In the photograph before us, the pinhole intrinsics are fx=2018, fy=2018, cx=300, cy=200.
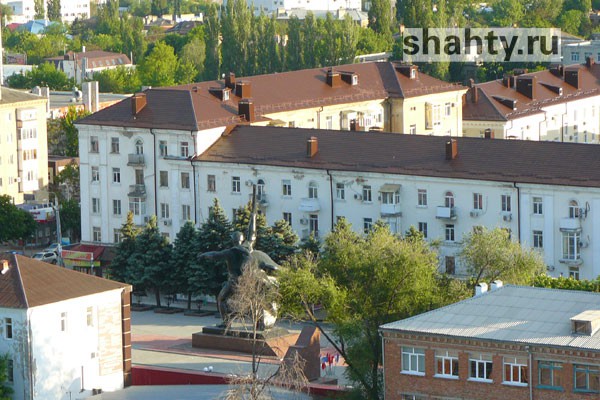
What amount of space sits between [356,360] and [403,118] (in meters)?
40.8

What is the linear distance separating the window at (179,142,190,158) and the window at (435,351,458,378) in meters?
33.8

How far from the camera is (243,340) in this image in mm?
69688

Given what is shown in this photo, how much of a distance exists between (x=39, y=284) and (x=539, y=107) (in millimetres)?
47971

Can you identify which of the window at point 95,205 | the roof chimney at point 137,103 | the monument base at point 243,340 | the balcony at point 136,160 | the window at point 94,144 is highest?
the roof chimney at point 137,103

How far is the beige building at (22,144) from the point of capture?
10944 cm

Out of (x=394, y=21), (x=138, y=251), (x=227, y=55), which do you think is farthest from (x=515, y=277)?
(x=394, y=21)

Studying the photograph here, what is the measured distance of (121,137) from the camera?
8756 cm

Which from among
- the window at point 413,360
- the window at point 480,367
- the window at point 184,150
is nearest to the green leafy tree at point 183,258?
the window at point 184,150

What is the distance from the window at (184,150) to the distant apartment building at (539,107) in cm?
2049

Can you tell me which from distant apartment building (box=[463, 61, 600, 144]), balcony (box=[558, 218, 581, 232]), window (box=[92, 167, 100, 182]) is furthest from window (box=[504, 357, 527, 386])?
distant apartment building (box=[463, 61, 600, 144])

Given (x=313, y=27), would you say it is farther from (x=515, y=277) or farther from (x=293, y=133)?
(x=515, y=277)

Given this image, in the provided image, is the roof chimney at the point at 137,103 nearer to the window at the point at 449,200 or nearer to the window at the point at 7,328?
the window at the point at 449,200

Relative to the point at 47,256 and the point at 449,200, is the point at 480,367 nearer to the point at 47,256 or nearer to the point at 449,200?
the point at 449,200

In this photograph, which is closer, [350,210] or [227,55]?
[350,210]
